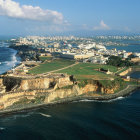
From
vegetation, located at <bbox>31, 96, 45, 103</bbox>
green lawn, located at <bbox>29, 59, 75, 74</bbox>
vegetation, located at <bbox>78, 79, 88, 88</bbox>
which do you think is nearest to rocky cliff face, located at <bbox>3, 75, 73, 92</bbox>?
vegetation, located at <bbox>78, 79, 88, 88</bbox>

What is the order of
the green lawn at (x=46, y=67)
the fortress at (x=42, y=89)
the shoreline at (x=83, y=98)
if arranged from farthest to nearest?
the green lawn at (x=46, y=67) → the fortress at (x=42, y=89) → the shoreline at (x=83, y=98)

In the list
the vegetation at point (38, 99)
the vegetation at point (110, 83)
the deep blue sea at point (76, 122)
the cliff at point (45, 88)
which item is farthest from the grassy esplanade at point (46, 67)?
the deep blue sea at point (76, 122)

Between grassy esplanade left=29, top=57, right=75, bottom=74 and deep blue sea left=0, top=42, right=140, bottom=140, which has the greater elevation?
grassy esplanade left=29, top=57, right=75, bottom=74

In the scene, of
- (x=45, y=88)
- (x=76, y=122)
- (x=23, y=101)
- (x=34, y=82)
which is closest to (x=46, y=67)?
(x=34, y=82)

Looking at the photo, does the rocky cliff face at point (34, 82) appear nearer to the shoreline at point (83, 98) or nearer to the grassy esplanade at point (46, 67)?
the shoreline at point (83, 98)

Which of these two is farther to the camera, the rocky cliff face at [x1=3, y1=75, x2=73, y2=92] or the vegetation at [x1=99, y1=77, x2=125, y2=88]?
the vegetation at [x1=99, y1=77, x2=125, y2=88]

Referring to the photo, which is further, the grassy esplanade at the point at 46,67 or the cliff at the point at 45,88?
the grassy esplanade at the point at 46,67

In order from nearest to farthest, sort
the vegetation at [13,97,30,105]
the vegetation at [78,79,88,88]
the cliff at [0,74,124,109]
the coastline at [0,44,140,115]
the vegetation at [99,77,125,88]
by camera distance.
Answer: the coastline at [0,44,140,115] < the vegetation at [13,97,30,105] < the cliff at [0,74,124,109] < the vegetation at [78,79,88,88] < the vegetation at [99,77,125,88]

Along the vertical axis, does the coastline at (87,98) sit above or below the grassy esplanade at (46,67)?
below

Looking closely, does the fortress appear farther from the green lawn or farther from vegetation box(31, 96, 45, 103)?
the green lawn

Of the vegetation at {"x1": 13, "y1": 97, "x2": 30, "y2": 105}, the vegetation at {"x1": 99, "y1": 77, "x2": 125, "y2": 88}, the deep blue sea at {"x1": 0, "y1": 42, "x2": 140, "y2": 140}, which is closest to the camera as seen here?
the deep blue sea at {"x1": 0, "y1": 42, "x2": 140, "y2": 140}
